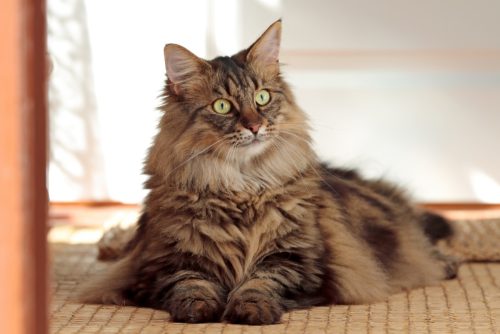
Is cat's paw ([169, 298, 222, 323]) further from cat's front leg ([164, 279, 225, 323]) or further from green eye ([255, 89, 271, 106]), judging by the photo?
green eye ([255, 89, 271, 106])

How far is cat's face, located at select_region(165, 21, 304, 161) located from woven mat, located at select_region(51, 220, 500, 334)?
1.43ft

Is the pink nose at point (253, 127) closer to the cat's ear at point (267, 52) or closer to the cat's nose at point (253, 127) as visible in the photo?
the cat's nose at point (253, 127)

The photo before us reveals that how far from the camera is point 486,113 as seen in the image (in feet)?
13.6

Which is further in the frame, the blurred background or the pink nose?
the blurred background

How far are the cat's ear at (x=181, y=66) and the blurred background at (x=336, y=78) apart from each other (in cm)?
156

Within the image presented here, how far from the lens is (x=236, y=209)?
99.2 inches

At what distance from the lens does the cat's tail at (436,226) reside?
3.24 metres

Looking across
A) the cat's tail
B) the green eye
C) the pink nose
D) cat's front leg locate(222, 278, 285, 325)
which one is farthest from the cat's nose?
the cat's tail

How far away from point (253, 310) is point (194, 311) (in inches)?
5.5

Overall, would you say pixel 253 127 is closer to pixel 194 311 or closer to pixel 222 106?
pixel 222 106

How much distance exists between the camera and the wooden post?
1.22 m

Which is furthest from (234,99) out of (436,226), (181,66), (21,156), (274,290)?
(21,156)

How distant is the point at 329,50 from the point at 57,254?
1.43m

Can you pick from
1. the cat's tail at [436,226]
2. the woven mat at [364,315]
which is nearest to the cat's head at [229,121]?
the woven mat at [364,315]
